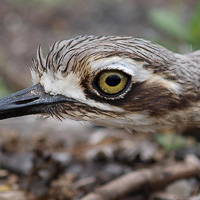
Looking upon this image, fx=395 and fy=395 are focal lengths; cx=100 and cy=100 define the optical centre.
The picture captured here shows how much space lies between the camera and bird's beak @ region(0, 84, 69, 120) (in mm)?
2547

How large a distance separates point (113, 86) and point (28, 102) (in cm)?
59

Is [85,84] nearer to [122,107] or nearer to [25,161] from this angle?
[122,107]

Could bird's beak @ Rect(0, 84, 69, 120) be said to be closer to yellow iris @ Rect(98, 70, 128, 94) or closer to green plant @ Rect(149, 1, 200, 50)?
yellow iris @ Rect(98, 70, 128, 94)

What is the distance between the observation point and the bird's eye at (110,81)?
7.82ft

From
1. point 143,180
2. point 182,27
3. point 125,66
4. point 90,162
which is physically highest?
point 182,27

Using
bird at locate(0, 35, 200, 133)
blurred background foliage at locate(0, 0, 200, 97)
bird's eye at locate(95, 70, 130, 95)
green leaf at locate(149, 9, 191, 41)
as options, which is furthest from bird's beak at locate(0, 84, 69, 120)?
blurred background foliage at locate(0, 0, 200, 97)

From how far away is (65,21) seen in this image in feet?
26.2

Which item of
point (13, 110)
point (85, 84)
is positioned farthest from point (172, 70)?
point (13, 110)

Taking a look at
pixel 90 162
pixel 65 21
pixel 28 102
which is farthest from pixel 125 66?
pixel 65 21

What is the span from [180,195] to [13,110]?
1.60 metres

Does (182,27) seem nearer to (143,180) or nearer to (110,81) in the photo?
(143,180)

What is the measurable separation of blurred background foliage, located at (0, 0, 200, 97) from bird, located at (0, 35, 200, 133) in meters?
3.67

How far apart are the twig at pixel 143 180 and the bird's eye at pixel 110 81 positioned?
0.97m

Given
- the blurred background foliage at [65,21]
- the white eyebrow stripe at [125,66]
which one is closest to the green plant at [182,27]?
the blurred background foliage at [65,21]
